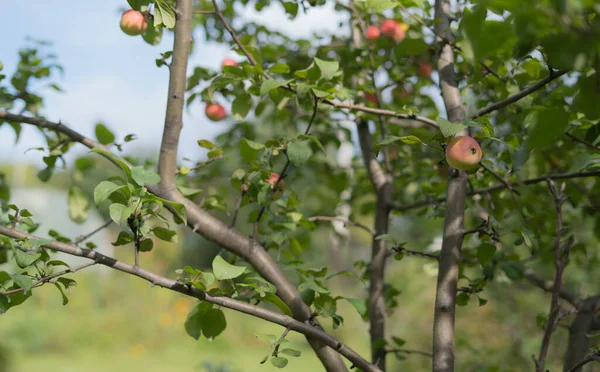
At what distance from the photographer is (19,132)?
1.37 metres

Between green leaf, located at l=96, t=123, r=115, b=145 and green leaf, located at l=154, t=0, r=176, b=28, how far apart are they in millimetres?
260

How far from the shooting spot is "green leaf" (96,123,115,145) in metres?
1.13

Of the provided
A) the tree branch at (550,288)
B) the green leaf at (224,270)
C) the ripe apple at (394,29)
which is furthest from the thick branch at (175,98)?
the tree branch at (550,288)

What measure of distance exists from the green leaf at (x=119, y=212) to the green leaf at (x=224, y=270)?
0.48 ft

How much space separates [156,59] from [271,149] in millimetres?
291

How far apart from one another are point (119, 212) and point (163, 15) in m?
0.38

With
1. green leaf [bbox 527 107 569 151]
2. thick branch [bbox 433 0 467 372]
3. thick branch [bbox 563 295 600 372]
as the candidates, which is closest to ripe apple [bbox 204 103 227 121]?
thick branch [bbox 433 0 467 372]

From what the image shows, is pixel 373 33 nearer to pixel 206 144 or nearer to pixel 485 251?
pixel 206 144

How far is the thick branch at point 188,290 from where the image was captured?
833 millimetres

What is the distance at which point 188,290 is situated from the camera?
83 centimetres

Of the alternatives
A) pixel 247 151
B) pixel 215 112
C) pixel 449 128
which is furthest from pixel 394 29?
pixel 449 128

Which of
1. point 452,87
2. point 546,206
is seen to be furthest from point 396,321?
point 452,87

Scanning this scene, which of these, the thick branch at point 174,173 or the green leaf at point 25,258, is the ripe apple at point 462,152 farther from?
the green leaf at point 25,258

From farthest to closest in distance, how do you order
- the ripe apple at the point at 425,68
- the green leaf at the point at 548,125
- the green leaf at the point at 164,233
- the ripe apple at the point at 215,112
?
the ripe apple at the point at 425,68, the ripe apple at the point at 215,112, the green leaf at the point at 164,233, the green leaf at the point at 548,125
